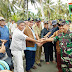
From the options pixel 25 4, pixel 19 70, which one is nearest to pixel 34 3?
pixel 25 4

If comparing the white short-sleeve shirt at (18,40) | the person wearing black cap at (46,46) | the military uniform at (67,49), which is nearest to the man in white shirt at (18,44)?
the white short-sleeve shirt at (18,40)

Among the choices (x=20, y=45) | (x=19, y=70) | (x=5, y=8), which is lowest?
(x=19, y=70)

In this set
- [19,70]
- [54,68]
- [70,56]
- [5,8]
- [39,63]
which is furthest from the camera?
[5,8]

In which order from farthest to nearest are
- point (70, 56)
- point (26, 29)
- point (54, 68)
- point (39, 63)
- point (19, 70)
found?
point (39, 63)
point (54, 68)
point (26, 29)
point (19, 70)
point (70, 56)

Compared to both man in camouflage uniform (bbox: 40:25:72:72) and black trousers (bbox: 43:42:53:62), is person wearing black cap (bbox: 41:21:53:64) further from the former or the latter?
man in camouflage uniform (bbox: 40:25:72:72)

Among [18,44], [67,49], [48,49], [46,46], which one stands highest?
[18,44]

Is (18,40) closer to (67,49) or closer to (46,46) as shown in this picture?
(67,49)

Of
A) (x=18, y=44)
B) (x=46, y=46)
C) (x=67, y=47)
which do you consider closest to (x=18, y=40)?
(x=18, y=44)

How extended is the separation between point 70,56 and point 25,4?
2506cm

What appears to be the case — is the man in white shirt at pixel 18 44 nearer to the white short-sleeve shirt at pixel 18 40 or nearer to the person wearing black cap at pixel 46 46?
the white short-sleeve shirt at pixel 18 40

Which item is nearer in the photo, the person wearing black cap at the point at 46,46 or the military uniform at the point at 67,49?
the military uniform at the point at 67,49

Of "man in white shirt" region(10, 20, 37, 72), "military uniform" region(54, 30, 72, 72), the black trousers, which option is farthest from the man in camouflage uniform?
the black trousers

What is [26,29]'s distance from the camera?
156 inches

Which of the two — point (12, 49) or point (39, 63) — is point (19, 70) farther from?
point (39, 63)
